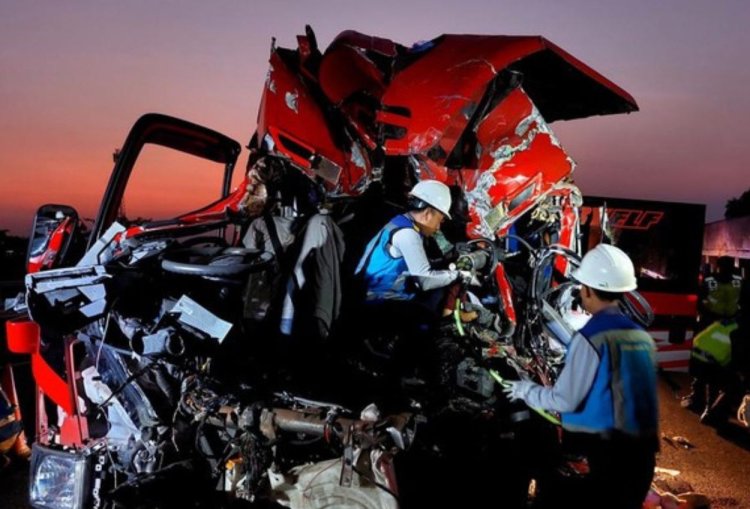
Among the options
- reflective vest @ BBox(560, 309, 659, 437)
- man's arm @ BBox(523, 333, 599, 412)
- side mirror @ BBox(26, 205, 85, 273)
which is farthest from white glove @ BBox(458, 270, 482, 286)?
side mirror @ BBox(26, 205, 85, 273)

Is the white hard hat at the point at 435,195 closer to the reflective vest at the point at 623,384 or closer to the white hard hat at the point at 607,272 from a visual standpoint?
the white hard hat at the point at 607,272

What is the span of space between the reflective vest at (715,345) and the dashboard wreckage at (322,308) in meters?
2.95

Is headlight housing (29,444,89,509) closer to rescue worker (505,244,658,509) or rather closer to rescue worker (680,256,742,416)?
rescue worker (505,244,658,509)

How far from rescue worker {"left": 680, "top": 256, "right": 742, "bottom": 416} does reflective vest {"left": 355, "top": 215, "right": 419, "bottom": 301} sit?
16.5ft

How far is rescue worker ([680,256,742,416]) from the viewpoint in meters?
6.78

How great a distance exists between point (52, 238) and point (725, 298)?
8223 millimetres

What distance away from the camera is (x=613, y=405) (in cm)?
278

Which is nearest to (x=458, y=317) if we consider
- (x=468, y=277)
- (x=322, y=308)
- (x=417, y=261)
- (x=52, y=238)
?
(x=468, y=277)

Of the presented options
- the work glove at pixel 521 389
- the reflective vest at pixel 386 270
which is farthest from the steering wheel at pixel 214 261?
the work glove at pixel 521 389

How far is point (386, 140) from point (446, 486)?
8.98ft

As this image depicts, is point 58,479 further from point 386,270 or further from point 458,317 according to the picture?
point 458,317

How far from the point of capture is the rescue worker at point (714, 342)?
6.78 m

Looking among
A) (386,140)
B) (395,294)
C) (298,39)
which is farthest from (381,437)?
(298,39)

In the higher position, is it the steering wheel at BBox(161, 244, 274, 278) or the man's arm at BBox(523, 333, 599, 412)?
the steering wheel at BBox(161, 244, 274, 278)
